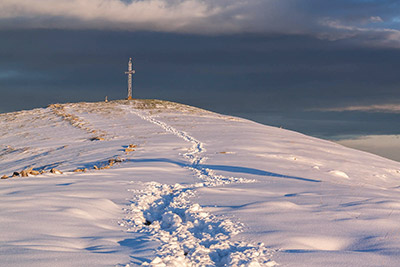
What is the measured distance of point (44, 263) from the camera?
5000mm

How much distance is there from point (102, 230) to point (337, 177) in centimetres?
1041

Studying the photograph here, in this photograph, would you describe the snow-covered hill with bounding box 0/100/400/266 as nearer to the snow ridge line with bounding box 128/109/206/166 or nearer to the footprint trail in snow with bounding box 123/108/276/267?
the footprint trail in snow with bounding box 123/108/276/267

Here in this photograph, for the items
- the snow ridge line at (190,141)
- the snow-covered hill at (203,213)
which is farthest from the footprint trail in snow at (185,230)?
the snow ridge line at (190,141)

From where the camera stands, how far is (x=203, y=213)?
7914 millimetres

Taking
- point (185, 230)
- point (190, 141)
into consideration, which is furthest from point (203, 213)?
point (190, 141)

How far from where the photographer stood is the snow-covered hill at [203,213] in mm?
5598

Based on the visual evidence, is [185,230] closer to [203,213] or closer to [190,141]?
[203,213]

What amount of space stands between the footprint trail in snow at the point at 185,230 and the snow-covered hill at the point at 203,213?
0.06 ft

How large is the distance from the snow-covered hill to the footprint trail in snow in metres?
0.02

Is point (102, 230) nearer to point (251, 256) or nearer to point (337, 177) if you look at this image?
point (251, 256)

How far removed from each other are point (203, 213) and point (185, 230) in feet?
3.10

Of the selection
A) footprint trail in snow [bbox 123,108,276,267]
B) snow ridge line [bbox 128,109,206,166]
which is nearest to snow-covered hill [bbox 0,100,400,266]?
footprint trail in snow [bbox 123,108,276,267]

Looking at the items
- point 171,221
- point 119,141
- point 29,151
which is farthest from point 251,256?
point 29,151

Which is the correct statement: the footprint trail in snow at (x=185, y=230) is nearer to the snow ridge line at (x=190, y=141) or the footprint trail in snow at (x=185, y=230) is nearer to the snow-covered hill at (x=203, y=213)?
the snow-covered hill at (x=203, y=213)
